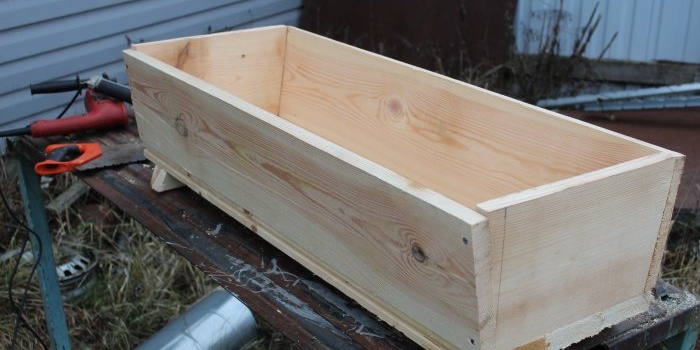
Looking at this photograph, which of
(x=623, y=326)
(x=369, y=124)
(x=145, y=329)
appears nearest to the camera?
(x=623, y=326)

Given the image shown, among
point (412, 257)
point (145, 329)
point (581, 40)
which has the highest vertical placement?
point (412, 257)

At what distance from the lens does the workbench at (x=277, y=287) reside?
1.47m

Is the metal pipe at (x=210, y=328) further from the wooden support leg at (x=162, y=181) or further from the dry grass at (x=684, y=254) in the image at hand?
the dry grass at (x=684, y=254)

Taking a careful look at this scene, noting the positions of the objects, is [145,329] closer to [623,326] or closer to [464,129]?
[464,129]

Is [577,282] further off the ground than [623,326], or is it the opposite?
[577,282]

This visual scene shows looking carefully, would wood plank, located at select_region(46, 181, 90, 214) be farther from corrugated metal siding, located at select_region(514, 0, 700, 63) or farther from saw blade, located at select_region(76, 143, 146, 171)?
corrugated metal siding, located at select_region(514, 0, 700, 63)

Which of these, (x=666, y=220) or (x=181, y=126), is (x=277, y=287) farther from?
(x=666, y=220)

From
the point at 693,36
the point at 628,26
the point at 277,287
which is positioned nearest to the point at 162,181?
the point at 277,287

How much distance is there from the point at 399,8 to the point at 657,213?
11.3 ft

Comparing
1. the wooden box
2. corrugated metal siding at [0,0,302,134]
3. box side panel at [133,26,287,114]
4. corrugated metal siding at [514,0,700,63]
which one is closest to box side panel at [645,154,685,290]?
the wooden box

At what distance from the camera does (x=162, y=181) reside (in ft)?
6.88

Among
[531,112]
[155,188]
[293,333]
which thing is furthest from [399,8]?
[293,333]

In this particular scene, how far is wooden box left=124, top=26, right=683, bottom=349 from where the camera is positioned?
1214 millimetres

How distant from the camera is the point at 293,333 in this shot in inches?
59.1
